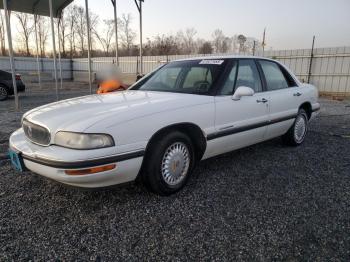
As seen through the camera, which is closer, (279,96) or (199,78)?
(199,78)

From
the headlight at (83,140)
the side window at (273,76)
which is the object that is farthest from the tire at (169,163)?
the side window at (273,76)

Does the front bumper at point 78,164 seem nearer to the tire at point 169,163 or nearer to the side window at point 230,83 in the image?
the tire at point 169,163

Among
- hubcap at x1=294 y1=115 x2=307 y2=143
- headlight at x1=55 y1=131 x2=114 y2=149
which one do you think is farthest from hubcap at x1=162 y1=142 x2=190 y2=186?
hubcap at x1=294 y1=115 x2=307 y2=143

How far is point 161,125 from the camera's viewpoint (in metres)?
2.62

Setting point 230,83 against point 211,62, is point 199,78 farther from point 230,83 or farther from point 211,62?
point 230,83

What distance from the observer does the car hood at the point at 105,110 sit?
238cm

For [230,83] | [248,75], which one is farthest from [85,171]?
[248,75]

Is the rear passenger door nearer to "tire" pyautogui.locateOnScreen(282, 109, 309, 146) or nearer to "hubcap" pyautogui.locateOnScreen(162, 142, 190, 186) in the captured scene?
"tire" pyautogui.locateOnScreen(282, 109, 309, 146)

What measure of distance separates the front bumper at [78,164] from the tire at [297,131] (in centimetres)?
302

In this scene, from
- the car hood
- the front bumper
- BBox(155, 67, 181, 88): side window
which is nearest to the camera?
the front bumper

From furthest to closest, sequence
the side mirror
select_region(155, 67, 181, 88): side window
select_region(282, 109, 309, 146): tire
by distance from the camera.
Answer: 1. select_region(282, 109, 309, 146): tire
2. select_region(155, 67, 181, 88): side window
3. the side mirror

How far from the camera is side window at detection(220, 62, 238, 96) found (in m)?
3.30

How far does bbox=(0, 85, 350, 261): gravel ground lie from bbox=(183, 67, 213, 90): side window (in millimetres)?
1084

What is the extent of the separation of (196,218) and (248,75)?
2.10 meters
